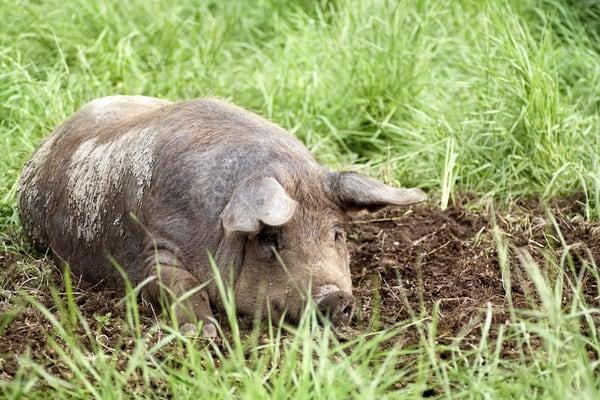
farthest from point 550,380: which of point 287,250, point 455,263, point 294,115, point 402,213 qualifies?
point 294,115

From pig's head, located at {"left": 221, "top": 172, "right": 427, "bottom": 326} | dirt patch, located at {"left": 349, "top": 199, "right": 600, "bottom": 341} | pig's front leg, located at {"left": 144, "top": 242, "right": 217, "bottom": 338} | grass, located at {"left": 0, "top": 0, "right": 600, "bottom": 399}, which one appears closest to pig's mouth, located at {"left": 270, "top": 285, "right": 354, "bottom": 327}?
pig's head, located at {"left": 221, "top": 172, "right": 427, "bottom": 326}

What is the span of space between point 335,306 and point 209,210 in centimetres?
72

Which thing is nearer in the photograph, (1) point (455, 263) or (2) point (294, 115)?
(1) point (455, 263)

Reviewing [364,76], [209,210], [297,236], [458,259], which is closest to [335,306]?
[297,236]

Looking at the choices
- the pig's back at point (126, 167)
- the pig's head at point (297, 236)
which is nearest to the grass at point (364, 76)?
the pig's back at point (126, 167)

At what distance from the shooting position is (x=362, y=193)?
4969mm

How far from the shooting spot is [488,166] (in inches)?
258

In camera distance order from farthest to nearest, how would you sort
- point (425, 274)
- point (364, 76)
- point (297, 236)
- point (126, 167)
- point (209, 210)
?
point (364, 76), point (425, 274), point (126, 167), point (209, 210), point (297, 236)

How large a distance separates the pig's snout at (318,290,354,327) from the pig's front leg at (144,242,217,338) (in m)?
0.45

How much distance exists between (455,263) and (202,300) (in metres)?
1.38

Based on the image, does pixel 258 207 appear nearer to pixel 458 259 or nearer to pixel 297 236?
pixel 297 236

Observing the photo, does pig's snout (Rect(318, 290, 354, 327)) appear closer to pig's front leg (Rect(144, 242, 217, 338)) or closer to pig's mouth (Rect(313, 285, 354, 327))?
pig's mouth (Rect(313, 285, 354, 327))

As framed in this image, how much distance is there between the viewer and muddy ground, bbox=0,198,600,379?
4.54m

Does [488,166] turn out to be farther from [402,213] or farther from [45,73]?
[45,73]
